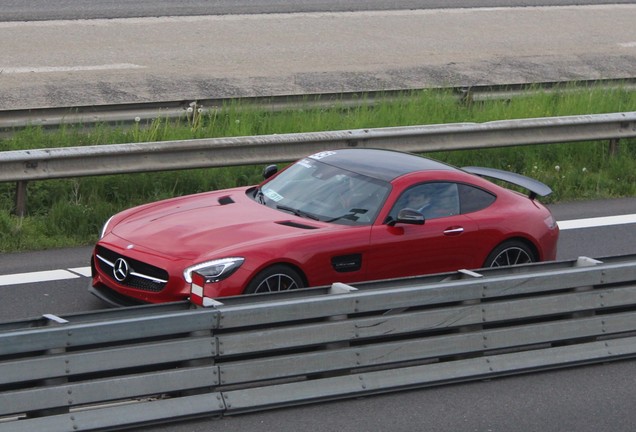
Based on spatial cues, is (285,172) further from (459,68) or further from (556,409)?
(459,68)

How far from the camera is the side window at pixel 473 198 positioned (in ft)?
32.5

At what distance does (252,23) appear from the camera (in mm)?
22047

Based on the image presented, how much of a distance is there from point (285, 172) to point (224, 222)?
4.09 ft

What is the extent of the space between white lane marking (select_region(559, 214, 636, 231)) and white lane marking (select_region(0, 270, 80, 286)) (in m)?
5.38

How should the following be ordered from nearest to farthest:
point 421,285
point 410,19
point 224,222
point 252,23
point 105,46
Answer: point 421,285, point 224,222, point 105,46, point 252,23, point 410,19

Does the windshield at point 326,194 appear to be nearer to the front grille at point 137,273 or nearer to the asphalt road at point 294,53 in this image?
the front grille at point 137,273

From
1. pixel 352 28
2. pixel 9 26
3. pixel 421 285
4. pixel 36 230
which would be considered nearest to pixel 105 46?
pixel 9 26

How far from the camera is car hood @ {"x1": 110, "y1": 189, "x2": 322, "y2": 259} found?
875 cm

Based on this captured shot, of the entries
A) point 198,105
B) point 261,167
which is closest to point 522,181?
point 261,167

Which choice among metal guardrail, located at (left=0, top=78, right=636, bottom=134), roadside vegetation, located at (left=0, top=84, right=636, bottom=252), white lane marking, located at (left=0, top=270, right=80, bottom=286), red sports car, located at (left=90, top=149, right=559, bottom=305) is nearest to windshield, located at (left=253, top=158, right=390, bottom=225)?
red sports car, located at (left=90, top=149, right=559, bottom=305)

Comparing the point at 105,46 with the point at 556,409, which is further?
the point at 105,46

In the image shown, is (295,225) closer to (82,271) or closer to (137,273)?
(137,273)

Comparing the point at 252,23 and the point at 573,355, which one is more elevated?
the point at 252,23

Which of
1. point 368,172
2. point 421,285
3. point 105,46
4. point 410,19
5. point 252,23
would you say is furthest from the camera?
point 410,19
